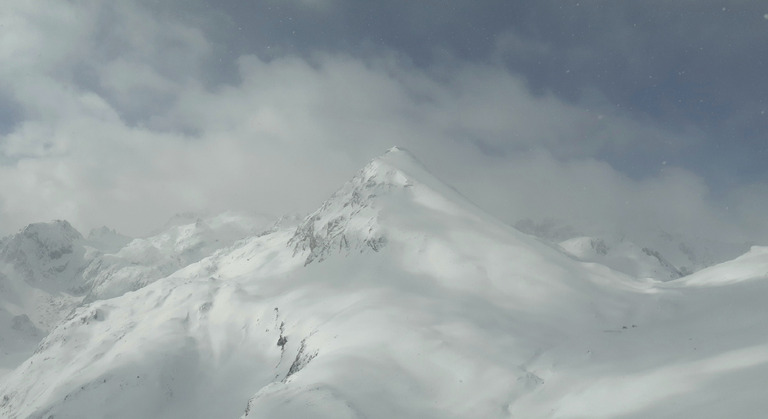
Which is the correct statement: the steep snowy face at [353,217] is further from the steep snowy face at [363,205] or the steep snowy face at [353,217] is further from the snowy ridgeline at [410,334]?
the snowy ridgeline at [410,334]

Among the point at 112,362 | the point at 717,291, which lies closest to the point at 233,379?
the point at 112,362

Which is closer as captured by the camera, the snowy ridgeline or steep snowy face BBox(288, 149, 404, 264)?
the snowy ridgeline

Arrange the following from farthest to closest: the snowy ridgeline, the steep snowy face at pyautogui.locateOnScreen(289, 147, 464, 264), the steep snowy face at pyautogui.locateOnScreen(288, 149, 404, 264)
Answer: the steep snowy face at pyautogui.locateOnScreen(289, 147, 464, 264)
the steep snowy face at pyautogui.locateOnScreen(288, 149, 404, 264)
the snowy ridgeline

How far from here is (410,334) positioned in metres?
34.9

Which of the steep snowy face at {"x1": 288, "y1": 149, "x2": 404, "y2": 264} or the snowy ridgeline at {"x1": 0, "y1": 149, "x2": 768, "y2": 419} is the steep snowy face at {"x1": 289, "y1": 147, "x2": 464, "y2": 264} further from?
the snowy ridgeline at {"x1": 0, "y1": 149, "x2": 768, "y2": 419}

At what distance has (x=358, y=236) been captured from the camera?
68.7 metres

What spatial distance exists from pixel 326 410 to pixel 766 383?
17276mm

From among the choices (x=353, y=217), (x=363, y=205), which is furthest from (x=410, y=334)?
(x=353, y=217)

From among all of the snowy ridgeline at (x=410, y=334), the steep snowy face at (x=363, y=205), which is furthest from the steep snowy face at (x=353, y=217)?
the snowy ridgeline at (x=410, y=334)

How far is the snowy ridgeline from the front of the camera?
74.5 feet

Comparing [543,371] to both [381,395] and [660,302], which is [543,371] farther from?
[660,302]

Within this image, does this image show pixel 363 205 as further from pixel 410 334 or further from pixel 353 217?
pixel 410 334

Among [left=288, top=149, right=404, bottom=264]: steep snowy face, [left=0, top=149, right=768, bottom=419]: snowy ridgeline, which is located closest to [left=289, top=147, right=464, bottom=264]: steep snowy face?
[left=288, top=149, right=404, bottom=264]: steep snowy face


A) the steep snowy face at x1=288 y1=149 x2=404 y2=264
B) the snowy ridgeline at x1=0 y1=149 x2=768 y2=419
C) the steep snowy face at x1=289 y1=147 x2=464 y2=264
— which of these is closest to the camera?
the snowy ridgeline at x1=0 y1=149 x2=768 y2=419
